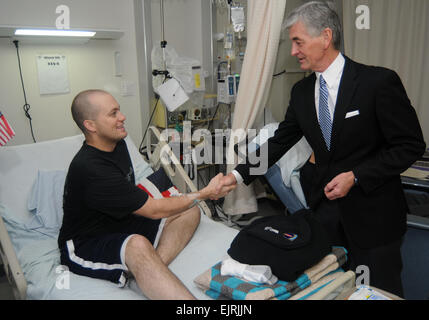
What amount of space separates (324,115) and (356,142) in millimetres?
203

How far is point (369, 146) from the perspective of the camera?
164cm

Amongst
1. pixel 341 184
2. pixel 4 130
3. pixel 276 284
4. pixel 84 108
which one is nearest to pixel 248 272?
pixel 276 284

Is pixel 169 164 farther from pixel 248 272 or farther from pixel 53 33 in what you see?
pixel 248 272

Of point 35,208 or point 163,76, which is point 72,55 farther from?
point 35,208

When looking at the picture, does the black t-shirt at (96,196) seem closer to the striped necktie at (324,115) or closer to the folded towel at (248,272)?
the folded towel at (248,272)

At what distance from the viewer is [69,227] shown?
183cm

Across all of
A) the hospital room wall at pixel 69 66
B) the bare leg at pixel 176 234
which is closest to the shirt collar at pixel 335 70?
the bare leg at pixel 176 234

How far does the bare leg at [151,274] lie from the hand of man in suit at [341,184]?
0.78m

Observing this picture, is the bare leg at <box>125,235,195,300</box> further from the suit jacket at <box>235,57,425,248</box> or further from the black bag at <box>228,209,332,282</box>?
the suit jacket at <box>235,57,425,248</box>

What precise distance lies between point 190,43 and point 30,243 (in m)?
2.59

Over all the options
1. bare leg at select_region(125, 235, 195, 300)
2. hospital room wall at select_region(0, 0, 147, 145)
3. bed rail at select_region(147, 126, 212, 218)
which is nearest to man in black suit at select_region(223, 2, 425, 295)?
bare leg at select_region(125, 235, 195, 300)

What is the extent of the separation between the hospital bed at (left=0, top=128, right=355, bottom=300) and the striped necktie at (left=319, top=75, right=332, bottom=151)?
2.17ft

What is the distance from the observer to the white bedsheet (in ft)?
5.41

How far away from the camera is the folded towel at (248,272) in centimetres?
139
